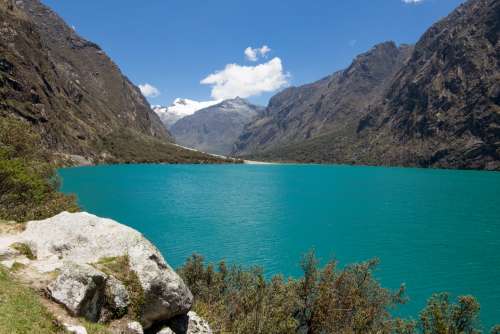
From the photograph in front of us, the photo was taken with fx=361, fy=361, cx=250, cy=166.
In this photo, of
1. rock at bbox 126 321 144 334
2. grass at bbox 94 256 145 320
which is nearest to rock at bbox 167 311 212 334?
grass at bbox 94 256 145 320

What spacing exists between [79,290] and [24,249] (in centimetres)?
593

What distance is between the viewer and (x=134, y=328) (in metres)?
17.8

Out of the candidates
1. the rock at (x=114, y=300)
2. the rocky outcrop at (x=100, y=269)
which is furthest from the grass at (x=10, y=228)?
the rock at (x=114, y=300)

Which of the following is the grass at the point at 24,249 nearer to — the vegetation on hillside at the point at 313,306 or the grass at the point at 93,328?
the grass at the point at 93,328

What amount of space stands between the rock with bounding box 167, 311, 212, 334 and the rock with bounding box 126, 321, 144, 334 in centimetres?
361

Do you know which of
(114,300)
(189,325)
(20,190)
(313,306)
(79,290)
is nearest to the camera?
(79,290)

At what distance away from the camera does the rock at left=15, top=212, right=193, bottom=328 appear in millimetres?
19578

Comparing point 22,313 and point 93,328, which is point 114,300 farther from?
point 22,313

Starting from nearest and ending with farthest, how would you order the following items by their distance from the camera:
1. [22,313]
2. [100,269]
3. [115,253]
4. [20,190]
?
1. [22,313]
2. [100,269]
3. [115,253]
4. [20,190]

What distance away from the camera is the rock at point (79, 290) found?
Answer: 648 inches

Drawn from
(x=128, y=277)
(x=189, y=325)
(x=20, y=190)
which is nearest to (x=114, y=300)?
(x=128, y=277)

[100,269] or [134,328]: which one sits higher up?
[100,269]

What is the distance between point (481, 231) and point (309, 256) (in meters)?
69.1

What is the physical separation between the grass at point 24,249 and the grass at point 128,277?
13.2ft
